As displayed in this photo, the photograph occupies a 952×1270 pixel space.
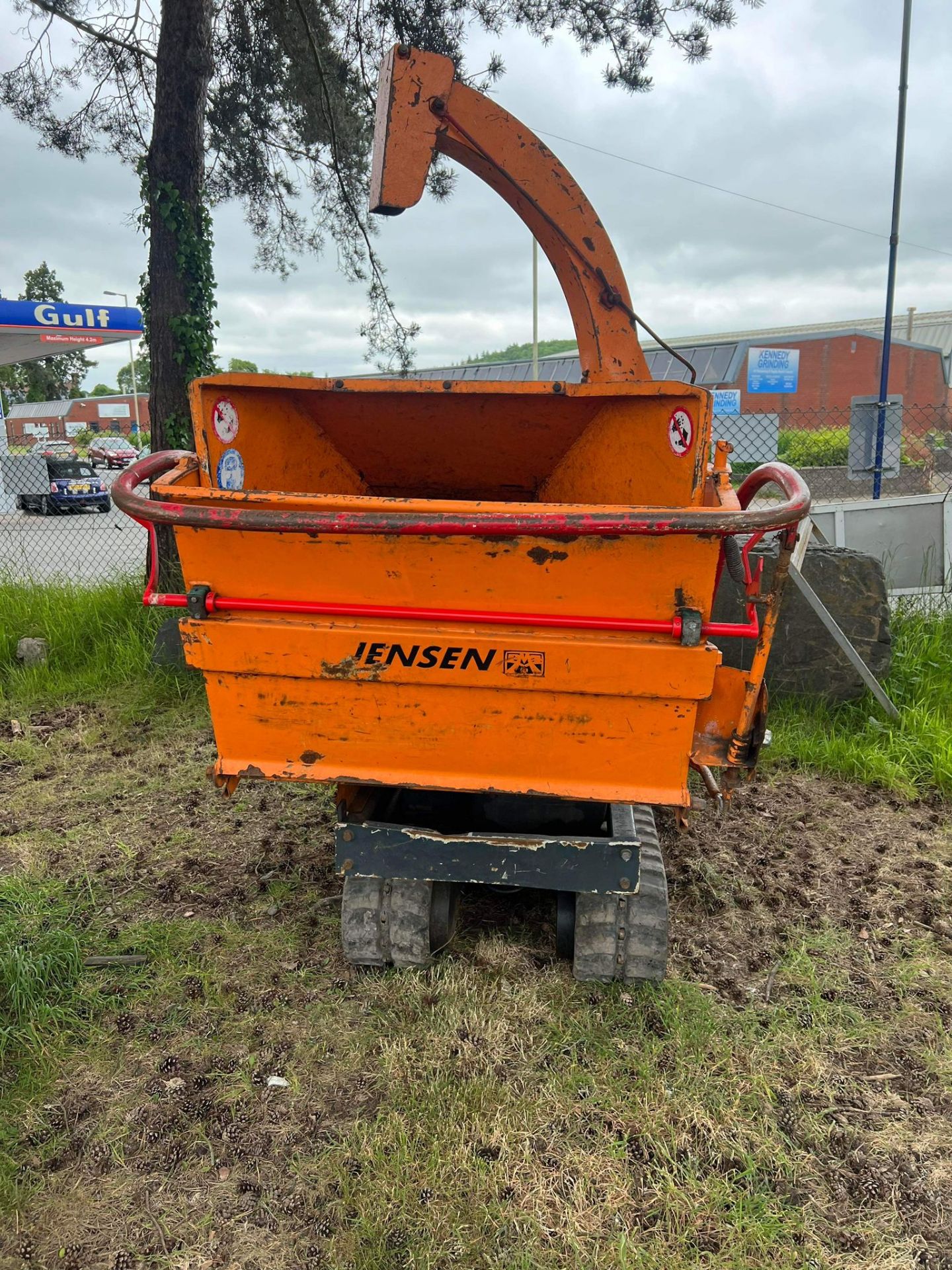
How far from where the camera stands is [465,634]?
2338 millimetres

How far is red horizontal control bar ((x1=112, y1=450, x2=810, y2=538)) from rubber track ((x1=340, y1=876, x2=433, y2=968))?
1.20 metres

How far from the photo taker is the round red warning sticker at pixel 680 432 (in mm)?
2793

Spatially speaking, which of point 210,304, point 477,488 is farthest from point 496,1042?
point 210,304

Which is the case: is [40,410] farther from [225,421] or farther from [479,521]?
[479,521]

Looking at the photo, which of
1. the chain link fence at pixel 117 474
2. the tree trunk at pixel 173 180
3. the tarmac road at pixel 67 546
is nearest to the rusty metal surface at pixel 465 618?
the tree trunk at pixel 173 180

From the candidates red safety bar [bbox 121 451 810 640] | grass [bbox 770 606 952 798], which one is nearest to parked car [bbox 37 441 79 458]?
grass [bbox 770 606 952 798]

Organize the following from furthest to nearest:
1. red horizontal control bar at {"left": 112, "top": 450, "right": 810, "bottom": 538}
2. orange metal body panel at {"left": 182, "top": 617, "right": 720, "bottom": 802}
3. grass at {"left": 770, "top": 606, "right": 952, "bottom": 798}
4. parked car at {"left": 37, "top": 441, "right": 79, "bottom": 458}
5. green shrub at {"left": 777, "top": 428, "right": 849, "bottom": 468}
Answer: parked car at {"left": 37, "top": 441, "right": 79, "bottom": 458}
green shrub at {"left": 777, "top": 428, "right": 849, "bottom": 468}
grass at {"left": 770, "top": 606, "right": 952, "bottom": 798}
orange metal body panel at {"left": 182, "top": 617, "right": 720, "bottom": 802}
red horizontal control bar at {"left": 112, "top": 450, "right": 810, "bottom": 538}

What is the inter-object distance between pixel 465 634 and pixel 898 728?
3.26 m

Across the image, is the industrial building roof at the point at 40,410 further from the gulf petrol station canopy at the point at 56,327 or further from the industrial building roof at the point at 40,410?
the gulf petrol station canopy at the point at 56,327

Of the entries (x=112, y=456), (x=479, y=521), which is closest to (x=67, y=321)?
(x=112, y=456)

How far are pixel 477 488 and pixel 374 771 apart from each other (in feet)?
5.56

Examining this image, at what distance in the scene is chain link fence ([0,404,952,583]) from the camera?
8.59 meters

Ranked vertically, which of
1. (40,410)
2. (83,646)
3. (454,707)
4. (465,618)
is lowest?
(83,646)

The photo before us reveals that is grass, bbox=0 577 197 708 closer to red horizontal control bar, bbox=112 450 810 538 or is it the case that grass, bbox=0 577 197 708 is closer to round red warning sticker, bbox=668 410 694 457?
red horizontal control bar, bbox=112 450 810 538
